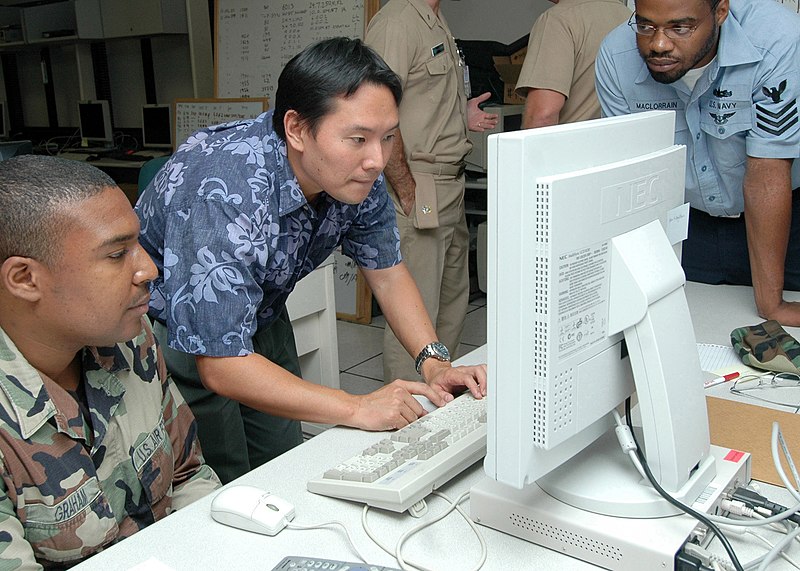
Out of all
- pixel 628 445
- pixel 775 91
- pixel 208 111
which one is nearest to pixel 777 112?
pixel 775 91

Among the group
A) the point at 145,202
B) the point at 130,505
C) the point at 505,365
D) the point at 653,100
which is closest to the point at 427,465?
the point at 505,365

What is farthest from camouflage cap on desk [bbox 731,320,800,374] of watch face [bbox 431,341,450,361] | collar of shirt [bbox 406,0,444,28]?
collar of shirt [bbox 406,0,444,28]

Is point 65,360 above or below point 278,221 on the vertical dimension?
below

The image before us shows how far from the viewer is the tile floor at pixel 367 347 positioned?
10.4 ft

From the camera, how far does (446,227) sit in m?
2.77

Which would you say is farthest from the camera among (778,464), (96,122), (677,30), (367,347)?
(96,122)

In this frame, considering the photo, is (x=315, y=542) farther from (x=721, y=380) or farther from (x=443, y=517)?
(x=721, y=380)

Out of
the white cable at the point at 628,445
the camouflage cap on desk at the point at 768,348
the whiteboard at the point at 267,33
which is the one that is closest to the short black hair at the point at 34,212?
the white cable at the point at 628,445

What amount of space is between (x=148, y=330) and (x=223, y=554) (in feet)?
1.53

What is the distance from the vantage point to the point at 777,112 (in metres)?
1.63

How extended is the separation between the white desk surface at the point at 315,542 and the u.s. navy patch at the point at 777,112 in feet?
3.00

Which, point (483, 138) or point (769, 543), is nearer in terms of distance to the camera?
point (769, 543)

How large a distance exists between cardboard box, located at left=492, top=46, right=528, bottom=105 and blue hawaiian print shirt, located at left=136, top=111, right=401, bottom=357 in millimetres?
2679

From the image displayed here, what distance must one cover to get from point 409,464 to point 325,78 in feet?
2.09
